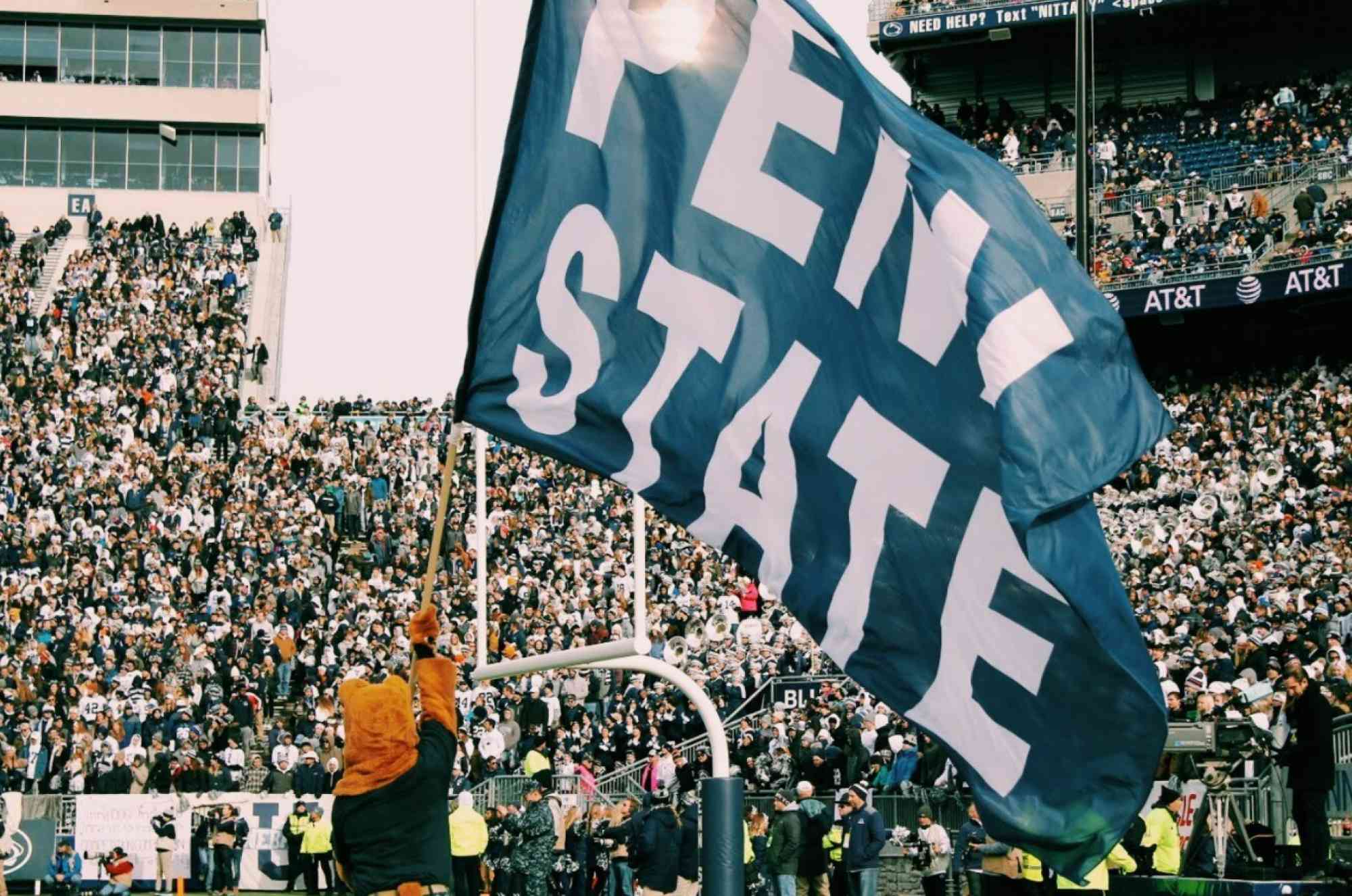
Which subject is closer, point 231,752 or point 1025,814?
point 1025,814

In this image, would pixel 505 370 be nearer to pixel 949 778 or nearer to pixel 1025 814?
pixel 1025 814

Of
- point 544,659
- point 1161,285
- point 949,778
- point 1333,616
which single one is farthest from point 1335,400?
point 544,659

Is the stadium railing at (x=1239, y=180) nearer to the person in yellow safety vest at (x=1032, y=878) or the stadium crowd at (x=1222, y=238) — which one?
the stadium crowd at (x=1222, y=238)

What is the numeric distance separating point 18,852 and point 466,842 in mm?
8098

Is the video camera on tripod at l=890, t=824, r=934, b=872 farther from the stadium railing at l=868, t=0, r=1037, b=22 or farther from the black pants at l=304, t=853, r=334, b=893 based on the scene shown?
the stadium railing at l=868, t=0, r=1037, b=22

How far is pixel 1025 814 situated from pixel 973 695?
41 centimetres

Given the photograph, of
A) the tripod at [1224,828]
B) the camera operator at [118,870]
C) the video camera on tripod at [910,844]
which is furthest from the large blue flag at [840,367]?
the camera operator at [118,870]

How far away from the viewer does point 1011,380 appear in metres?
6.96

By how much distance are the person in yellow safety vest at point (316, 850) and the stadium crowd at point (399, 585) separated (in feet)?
3.68

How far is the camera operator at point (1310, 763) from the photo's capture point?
554 inches

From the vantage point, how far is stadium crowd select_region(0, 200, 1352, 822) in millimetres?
24547

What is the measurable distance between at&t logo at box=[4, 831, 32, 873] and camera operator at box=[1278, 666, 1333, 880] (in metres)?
17.2

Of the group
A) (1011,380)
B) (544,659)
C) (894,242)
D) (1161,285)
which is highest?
(1161,285)

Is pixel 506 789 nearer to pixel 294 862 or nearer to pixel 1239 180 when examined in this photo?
pixel 294 862
